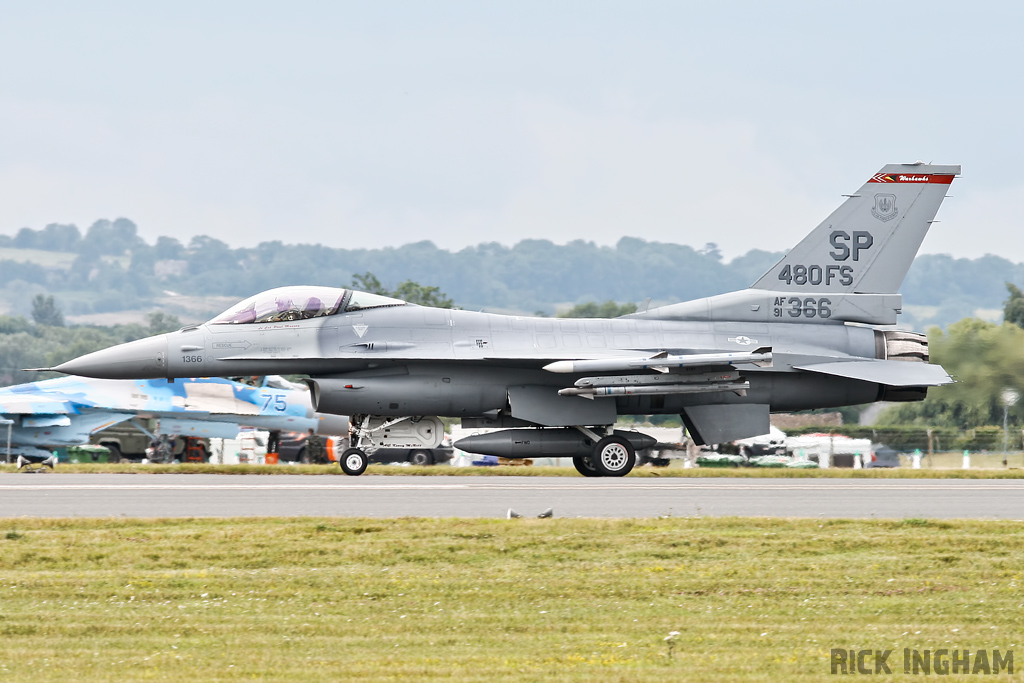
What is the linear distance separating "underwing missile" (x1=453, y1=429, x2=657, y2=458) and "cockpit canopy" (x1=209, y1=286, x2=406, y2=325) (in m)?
2.50

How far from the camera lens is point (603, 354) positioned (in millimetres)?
17859

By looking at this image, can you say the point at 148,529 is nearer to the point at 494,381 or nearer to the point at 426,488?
the point at 426,488

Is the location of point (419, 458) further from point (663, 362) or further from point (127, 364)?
point (663, 362)

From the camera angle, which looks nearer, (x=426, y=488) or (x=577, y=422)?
(x=426, y=488)

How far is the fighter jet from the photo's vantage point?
27.6 meters

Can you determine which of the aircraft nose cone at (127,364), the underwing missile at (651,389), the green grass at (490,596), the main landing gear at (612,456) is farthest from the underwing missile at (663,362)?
the green grass at (490,596)

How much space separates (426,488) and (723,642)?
8497 millimetres

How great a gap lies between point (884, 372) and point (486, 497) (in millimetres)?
7997

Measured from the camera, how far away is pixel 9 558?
8.87 metres

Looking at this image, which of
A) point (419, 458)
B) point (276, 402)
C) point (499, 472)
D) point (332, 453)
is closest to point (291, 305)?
point (499, 472)

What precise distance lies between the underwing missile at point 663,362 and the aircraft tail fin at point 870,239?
234cm

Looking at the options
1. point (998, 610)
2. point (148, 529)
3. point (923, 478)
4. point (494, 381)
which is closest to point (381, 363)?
point (494, 381)

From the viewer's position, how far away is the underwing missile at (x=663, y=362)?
16984 millimetres

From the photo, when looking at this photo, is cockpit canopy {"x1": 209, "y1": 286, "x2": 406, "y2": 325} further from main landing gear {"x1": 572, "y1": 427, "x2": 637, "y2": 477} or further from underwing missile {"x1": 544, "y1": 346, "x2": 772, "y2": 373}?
main landing gear {"x1": 572, "y1": 427, "x2": 637, "y2": 477}
